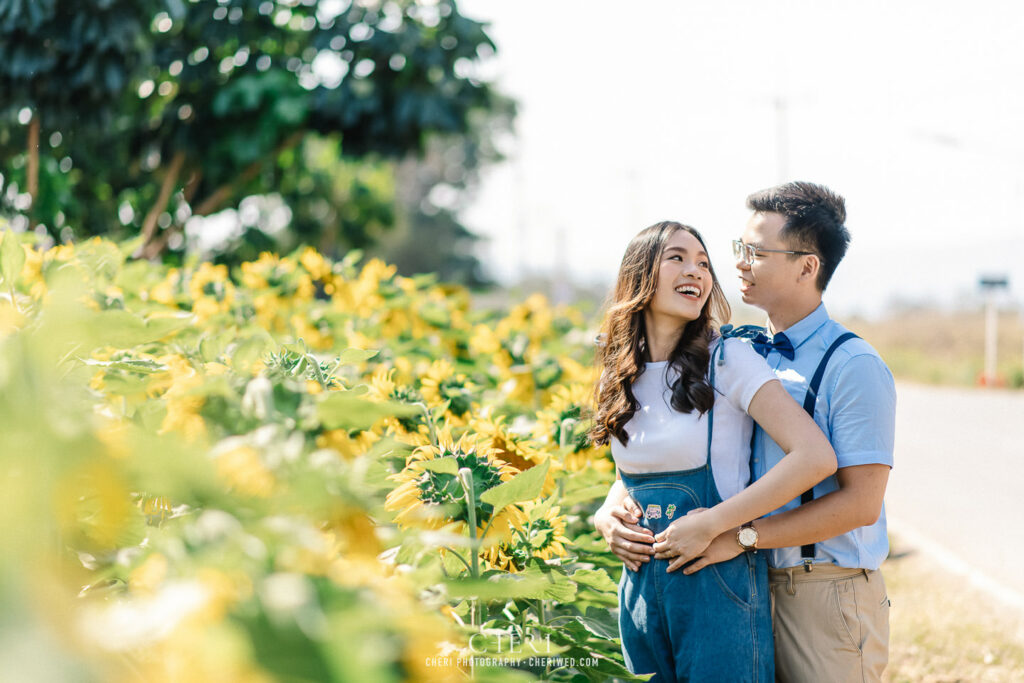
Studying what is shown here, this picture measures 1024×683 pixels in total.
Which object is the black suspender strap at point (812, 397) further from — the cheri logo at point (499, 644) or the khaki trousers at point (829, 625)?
the cheri logo at point (499, 644)

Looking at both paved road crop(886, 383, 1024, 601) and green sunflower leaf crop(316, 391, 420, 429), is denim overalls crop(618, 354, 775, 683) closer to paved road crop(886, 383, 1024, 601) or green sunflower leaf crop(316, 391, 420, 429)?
green sunflower leaf crop(316, 391, 420, 429)

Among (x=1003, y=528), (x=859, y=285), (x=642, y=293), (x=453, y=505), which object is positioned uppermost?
(x=642, y=293)

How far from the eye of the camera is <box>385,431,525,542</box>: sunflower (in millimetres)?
1454

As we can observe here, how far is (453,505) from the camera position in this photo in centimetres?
146

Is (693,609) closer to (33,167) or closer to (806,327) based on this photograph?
(806,327)

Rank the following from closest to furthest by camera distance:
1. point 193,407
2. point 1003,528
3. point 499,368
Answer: point 193,407
point 499,368
point 1003,528

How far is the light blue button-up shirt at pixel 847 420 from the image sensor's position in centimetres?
191

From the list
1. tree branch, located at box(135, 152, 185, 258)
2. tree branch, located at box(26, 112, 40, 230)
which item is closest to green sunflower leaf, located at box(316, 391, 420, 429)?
tree branch, located at box(26, 112, 40, 230)

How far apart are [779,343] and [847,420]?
0.82 ft

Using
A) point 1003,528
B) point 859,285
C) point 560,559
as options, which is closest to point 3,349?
point 560,559

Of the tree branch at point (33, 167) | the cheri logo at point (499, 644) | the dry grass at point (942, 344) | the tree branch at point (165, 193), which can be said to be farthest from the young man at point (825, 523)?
the dry grass at point (942, 344)

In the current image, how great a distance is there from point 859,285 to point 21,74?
3539 inches

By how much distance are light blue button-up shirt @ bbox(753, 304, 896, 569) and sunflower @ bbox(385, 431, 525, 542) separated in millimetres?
696

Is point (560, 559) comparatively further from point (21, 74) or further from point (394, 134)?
point (394, 134)
